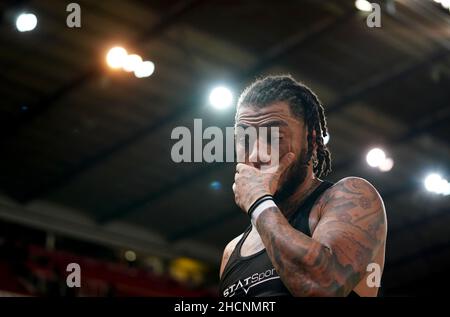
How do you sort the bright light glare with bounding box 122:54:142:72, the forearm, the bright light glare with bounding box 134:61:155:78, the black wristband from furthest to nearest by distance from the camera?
1. the bright light glare with bounding box 134:61:155:78
2. the bright light glare with bounding box 122:54:142:72
3. the black wristband
4. the forearm

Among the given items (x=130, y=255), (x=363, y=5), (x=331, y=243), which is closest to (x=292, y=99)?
(x=331, y=243)

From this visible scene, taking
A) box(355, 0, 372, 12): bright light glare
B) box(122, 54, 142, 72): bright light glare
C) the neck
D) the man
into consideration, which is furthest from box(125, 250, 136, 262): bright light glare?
the neck

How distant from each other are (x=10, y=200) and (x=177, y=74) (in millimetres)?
5028

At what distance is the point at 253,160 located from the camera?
314 centimetres

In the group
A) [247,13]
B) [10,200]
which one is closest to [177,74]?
[247,13]

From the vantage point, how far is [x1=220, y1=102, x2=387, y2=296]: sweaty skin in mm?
2885

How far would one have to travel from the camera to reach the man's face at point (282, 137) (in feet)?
10.6

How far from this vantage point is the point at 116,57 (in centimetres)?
1230

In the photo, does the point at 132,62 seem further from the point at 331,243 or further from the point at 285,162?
the point at 331,243

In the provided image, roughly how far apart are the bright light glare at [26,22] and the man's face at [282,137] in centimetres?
871

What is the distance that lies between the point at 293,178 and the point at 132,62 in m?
9.33

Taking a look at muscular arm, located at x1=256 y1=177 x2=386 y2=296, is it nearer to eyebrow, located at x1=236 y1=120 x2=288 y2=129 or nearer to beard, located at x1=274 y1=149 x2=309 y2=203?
beard, located at x1=274 y1=149 x2=309 y2=203
